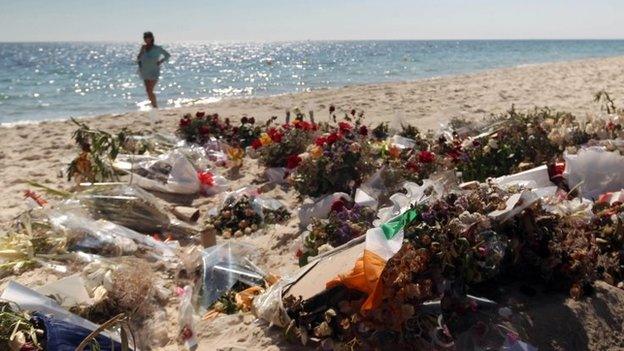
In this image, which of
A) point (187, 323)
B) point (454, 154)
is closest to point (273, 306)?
point (187, 323)

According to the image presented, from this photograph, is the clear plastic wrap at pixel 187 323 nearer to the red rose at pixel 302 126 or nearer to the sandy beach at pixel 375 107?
the sandy beach at pixel 375 107

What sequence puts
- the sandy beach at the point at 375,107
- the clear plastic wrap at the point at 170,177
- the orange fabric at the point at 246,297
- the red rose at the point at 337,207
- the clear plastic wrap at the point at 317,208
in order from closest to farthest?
the orange fabric at the point at 246,297
the red rose at the point at 337,207
the clear plastic wrap at the point at 317,208
the clear plastic wrap at the point at 170,177
the sandy beach at the point at 375,107

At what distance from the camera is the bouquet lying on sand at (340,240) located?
2.87 m

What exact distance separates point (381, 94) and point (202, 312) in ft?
34.7

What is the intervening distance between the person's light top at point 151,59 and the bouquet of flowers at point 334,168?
6.20 metres

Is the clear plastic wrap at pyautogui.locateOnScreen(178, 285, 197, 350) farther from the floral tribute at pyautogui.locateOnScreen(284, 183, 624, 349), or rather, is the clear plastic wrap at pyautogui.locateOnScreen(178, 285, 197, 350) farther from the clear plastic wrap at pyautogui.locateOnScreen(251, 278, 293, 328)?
the floral tribute at pyautogui.locateOnScreen(284, 183, 624, 349)

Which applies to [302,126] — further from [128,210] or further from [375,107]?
[375,107]

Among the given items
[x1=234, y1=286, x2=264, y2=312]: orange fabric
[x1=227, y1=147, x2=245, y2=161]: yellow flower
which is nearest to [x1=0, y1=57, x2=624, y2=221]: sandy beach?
[x1=227, y1=147, x2=245, y2=161]: yellow flower

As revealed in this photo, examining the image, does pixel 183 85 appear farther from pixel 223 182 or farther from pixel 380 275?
pixel 380 275

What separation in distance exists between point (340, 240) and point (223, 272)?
860mm

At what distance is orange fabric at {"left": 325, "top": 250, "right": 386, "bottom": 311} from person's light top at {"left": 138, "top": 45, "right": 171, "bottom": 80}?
333 inches

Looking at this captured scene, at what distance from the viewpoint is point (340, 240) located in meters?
3.95

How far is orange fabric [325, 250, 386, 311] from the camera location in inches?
108

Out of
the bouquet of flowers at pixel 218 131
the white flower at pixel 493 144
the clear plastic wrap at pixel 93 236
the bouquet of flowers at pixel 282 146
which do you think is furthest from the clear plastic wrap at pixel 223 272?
the bouquet of flowers at pixel 218 131
